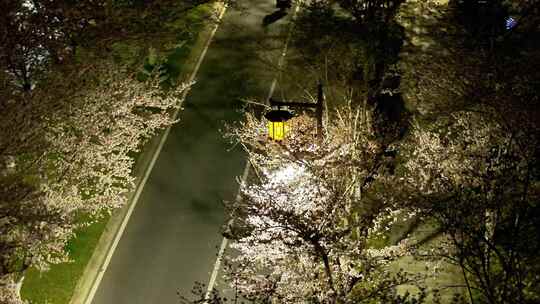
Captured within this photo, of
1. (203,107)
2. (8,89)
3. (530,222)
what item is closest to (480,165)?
(530,222)

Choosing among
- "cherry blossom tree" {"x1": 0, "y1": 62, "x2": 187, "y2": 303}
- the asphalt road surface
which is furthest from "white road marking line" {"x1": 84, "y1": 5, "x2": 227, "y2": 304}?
"cherry blossom tree" {"x1": 0, "y1": 62, "x2": 187, "y2": 303}

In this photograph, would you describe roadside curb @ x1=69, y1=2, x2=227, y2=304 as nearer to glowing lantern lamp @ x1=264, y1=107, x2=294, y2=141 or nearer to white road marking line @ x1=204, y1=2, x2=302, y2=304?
white road marking line @ x1=204, y1=2, x2=302, y2=304

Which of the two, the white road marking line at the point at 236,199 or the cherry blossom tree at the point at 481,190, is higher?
the cherry blossom tree at the point at 481,190

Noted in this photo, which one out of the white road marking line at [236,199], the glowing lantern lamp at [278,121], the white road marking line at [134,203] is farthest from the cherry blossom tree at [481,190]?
the white road marking line at [134,203]

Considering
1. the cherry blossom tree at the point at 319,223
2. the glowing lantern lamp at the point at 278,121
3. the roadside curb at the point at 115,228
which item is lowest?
the roadside curb at the point at 115,228

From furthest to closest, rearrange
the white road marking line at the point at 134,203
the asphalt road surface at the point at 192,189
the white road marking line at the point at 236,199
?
the asphalt road surface at the point at 192,189
the white road marking line at the point at 134,203
the white road marking line at the point at 236,199

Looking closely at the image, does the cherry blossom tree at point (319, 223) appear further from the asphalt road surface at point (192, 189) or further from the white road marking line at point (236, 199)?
the asphalt road surface at point (192, 189)

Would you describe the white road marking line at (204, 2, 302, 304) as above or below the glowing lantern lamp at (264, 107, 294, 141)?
below
